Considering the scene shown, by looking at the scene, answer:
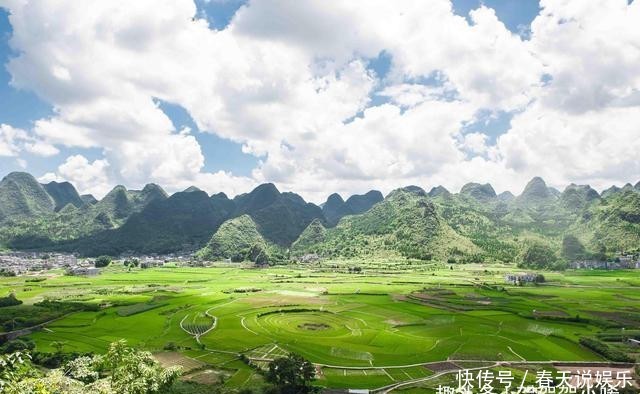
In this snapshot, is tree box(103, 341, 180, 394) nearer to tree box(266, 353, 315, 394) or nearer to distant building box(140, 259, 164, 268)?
tree box(266, 353, 315, 394)

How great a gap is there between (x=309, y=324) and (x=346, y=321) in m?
6.16

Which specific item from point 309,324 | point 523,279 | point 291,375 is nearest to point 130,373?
point 291,375

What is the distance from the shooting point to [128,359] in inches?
636

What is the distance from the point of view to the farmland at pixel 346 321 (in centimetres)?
4788

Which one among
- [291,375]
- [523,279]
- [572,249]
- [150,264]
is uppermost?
[572,249]

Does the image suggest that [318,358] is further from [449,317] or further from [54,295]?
[54,295]

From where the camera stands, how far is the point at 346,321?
6644cm

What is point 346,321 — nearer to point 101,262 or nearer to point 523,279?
point 523,279

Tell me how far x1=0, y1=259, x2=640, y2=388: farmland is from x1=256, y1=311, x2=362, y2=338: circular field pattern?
0.16 m

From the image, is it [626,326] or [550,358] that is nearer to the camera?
[550,358]

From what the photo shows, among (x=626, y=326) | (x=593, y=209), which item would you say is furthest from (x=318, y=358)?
(x=593, y=209)

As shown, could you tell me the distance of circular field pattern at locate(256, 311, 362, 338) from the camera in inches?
2333

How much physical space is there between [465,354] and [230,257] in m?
161

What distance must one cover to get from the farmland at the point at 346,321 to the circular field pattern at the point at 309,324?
0.53 feet
